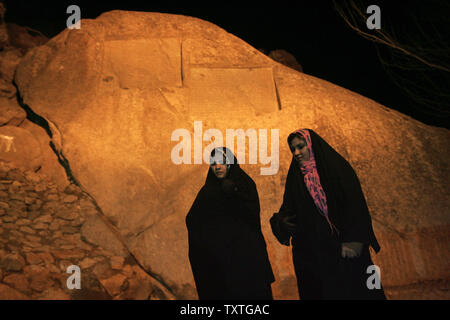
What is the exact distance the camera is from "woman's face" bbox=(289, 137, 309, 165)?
282 cm

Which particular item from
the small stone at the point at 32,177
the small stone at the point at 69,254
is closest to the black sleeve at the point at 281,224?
the small stone at the point at 69,254

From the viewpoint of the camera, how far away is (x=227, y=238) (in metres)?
2.84

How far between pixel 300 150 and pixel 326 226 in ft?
2.09

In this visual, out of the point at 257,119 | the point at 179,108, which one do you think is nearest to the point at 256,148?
the point at 257,119

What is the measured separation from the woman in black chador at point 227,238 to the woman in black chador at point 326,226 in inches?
10.1

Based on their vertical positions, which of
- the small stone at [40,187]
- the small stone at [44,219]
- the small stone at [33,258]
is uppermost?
the small stone at [40,187]

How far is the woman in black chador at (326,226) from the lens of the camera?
2547mm

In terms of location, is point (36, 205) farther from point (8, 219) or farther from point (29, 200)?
point (8, 219)

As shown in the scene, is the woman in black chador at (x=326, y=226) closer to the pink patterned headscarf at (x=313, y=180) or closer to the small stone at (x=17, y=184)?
the pink patterned headscarf at (x=313, y=180)

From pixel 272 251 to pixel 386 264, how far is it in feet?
3.56
